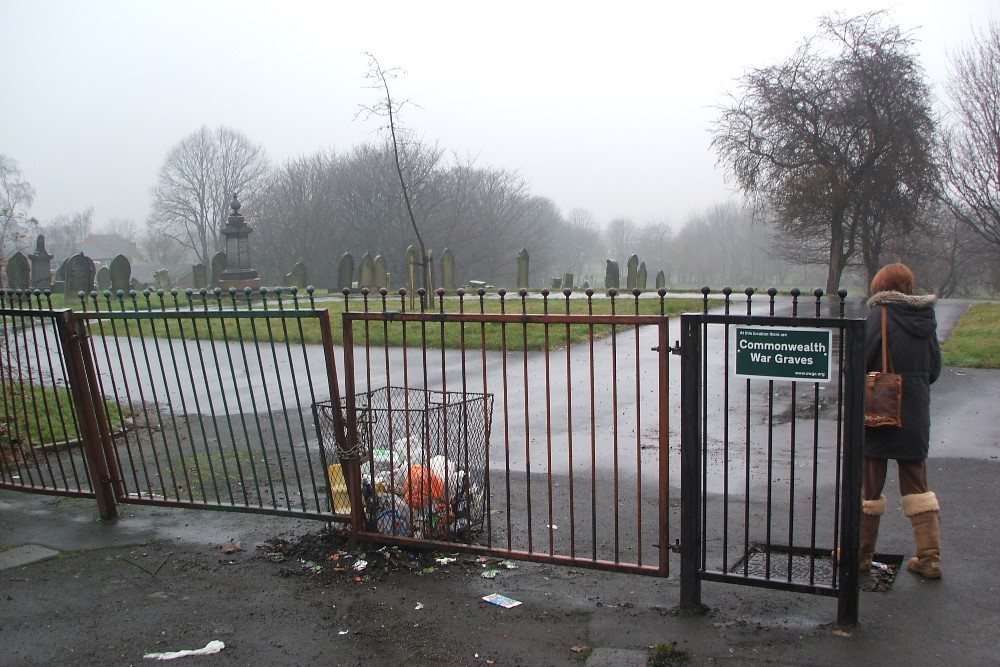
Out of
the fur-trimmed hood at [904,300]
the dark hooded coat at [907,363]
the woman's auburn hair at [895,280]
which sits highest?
the woman's auburn hair at [895,280]

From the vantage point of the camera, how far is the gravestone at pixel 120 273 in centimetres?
3132

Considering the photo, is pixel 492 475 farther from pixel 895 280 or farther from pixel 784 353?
pixel 895 280

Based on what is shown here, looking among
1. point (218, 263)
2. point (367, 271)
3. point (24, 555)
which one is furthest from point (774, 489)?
point (218, 263)

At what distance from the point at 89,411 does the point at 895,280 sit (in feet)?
17.0

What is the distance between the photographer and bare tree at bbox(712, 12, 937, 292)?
2823 cm

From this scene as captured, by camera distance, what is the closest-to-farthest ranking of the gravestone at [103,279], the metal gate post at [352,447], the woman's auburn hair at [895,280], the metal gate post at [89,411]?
1. the woman's auburn hair at [895,280]
2. the metal gate post at [352,447]
3. the metal gate post at [89,411]
4. the gravestone at [103,279]

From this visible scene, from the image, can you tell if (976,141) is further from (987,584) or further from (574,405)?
(987,584)

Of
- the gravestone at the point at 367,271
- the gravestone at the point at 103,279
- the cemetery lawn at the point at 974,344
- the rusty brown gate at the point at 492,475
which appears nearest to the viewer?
the rusty brown gate at the point at 492,475

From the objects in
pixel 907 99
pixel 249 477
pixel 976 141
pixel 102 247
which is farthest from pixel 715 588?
pixel 102 247

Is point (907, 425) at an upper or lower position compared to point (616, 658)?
upper

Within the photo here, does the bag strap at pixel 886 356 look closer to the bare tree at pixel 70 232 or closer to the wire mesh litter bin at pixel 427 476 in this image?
the wire mesh litter bin at pixel 427 476

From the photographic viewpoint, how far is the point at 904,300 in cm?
435

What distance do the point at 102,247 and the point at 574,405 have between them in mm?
88092

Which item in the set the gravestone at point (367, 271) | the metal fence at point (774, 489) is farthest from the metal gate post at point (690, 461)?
the gravestone at point (367, 271)
